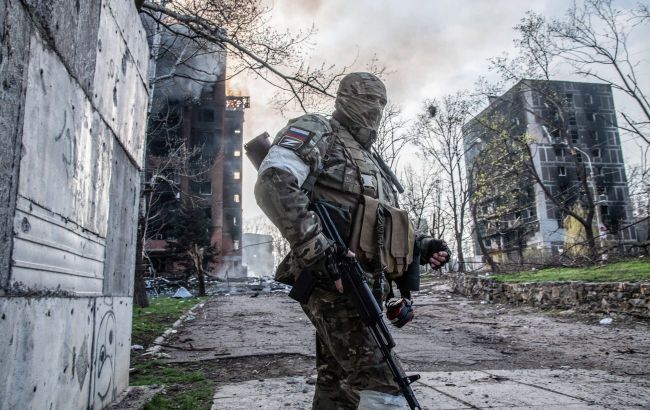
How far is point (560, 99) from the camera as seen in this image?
65.1ft

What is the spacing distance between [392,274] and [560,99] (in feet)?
68.2

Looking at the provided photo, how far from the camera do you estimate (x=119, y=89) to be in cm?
306

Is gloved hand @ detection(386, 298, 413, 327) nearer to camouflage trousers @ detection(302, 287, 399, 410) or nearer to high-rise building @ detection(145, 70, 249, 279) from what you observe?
camouflage trousers @ detection(302, 287, 399, 410)

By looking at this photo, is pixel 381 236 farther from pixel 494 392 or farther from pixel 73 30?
pixel 494 392

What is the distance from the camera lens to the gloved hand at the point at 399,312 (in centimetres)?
202

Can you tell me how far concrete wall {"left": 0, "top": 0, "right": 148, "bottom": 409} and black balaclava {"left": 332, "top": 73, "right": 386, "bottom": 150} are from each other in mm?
1356

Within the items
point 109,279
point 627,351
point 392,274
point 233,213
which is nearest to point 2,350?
point 109,279

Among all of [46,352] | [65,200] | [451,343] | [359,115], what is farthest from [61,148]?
[451,343]

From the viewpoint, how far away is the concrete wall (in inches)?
60.9

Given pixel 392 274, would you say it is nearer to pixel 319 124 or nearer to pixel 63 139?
pixel 319 124

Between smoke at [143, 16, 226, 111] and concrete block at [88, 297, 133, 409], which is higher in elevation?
smoke at [143, 16, 226, 111]

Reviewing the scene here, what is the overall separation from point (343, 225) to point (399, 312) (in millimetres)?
476

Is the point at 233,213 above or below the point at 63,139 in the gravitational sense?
above

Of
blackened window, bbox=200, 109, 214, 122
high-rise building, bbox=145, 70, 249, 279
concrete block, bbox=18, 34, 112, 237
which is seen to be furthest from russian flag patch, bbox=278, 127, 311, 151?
blackened window, bbox=200, 109, 214, 122
